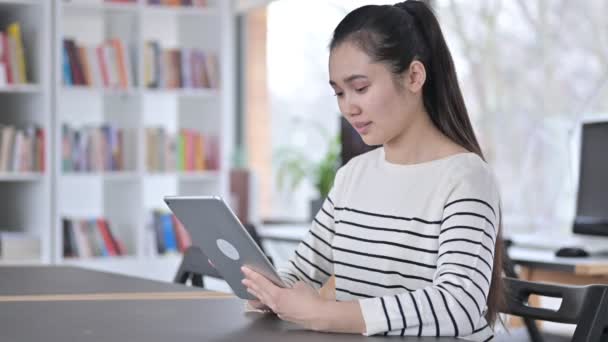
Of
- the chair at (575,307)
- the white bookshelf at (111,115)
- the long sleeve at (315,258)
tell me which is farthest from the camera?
the white bookshelf at (111,115)

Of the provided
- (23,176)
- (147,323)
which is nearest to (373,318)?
(147,323)

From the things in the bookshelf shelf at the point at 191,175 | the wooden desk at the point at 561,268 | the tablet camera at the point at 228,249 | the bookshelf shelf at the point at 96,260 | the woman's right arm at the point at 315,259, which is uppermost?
the tablet camera at the point at 228,249

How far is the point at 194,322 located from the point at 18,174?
3.24 metres

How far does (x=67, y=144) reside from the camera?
15.3 ft

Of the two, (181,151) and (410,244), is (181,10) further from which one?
(410,244)

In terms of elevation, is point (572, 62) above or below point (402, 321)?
above

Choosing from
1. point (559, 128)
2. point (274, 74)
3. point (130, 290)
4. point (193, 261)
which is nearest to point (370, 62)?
point (130, 290)

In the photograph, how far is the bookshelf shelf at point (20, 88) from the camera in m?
4.50

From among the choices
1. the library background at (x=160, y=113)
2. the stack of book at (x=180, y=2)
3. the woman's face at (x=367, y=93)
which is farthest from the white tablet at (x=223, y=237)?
the stack of book at (x=180, y=2)

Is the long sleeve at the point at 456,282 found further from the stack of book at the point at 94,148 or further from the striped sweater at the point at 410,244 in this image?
the stack of book at the point at 94,148

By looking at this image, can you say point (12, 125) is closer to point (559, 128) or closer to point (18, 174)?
point (18, 174)

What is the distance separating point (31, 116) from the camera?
4.68m

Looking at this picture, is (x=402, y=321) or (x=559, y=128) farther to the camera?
(x=559, y=128)

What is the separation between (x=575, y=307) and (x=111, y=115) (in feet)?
12.1
